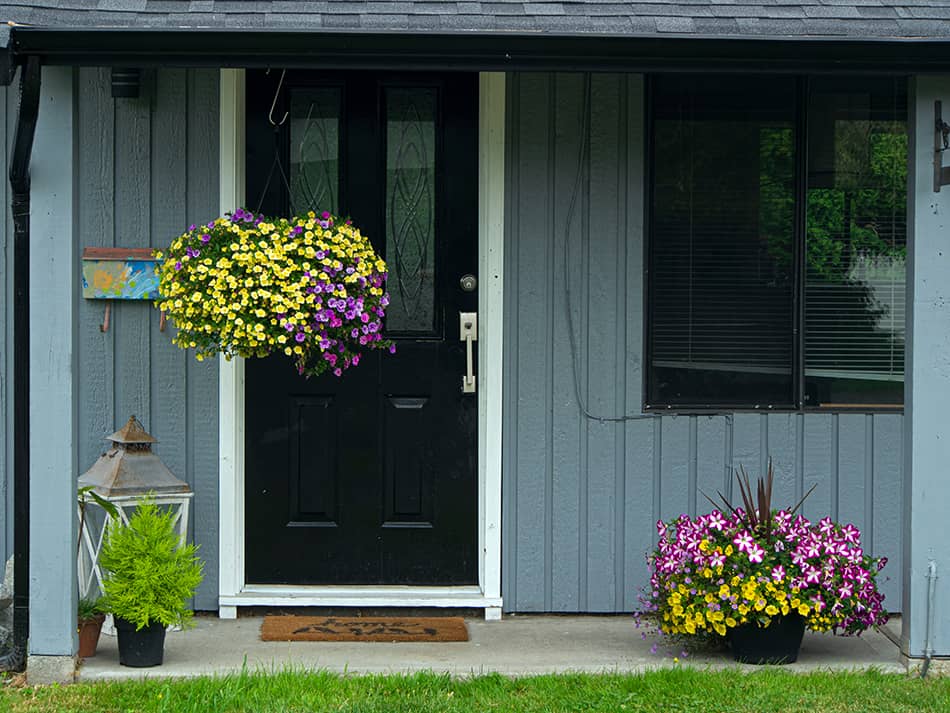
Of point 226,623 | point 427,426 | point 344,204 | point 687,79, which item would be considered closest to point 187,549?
point 226,623

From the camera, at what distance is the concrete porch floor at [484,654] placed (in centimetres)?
473

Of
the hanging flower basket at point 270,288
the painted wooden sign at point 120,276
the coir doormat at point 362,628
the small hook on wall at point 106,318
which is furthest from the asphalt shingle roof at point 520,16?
the coir doormat at point 362,628

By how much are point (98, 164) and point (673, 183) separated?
7.83ft

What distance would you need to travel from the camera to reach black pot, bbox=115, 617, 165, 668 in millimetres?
4641

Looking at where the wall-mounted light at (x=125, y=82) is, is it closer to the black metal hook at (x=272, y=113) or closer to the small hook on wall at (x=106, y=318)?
the black metal hook at (x=272, y=113)

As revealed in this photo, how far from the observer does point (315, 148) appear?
562cm

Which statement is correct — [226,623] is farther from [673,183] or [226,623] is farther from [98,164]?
[673,183]

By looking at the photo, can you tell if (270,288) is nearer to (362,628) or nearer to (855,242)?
(362,628)

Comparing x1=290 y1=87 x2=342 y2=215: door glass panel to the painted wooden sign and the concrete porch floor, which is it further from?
the concrete porch floor

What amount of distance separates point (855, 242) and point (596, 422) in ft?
4.36

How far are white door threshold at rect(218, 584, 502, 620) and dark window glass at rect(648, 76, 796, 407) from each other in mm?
1142

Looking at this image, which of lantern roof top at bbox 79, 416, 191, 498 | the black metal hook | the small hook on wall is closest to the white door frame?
the black metal hook

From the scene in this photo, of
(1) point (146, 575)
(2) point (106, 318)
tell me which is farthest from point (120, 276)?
(1) point (146, 575)

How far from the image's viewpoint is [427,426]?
5645mm
